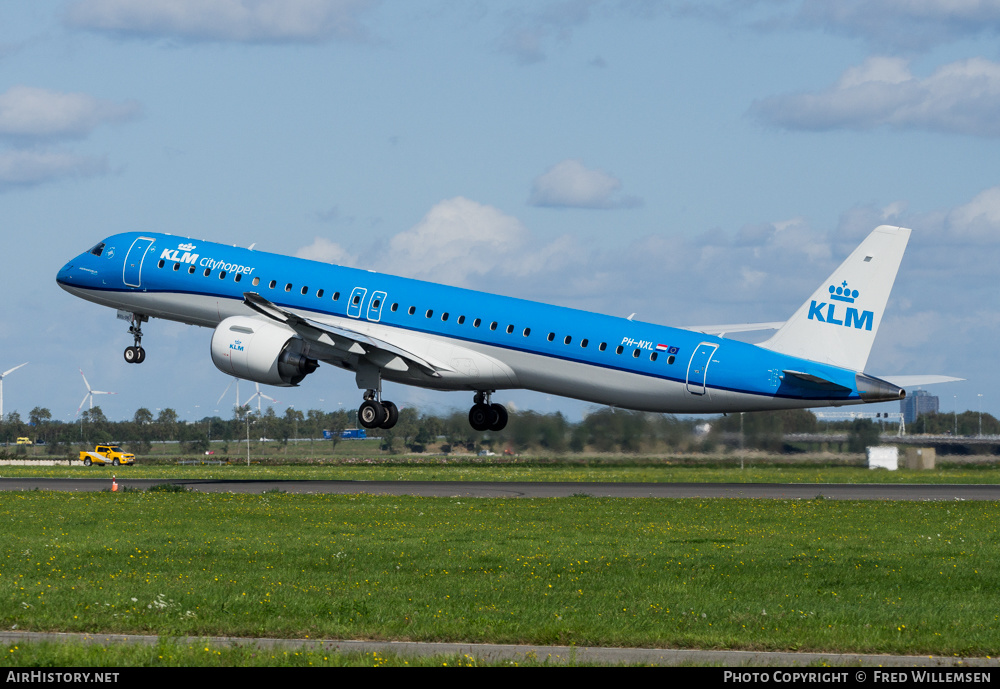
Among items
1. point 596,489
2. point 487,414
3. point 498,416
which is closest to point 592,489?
point 596,489

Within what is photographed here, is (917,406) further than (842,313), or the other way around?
(917,406)

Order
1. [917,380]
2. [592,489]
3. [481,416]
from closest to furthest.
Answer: [917,380] → [592,489] → [481,416]

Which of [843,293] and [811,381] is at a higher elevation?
[843,293]

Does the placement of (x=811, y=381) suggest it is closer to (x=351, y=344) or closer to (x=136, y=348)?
(x=351, y=344)

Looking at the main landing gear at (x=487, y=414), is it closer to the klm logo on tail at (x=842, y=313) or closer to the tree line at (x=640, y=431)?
the tree line at (x=640, y=431)

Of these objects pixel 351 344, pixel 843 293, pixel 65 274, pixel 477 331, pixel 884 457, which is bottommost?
pixel 884 457

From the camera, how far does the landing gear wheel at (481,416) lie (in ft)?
189

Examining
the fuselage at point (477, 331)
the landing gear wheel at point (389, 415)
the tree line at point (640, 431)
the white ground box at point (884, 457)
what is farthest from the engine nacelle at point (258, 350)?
the white ground box at point (884, 457)

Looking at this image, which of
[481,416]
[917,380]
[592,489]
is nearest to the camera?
[917,380]

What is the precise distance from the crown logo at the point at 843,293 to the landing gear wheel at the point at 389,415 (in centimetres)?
1842

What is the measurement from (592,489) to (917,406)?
28.2 meters

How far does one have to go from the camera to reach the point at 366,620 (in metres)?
20.9

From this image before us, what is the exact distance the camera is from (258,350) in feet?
166

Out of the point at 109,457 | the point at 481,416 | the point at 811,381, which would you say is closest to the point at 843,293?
the point at 811,381
